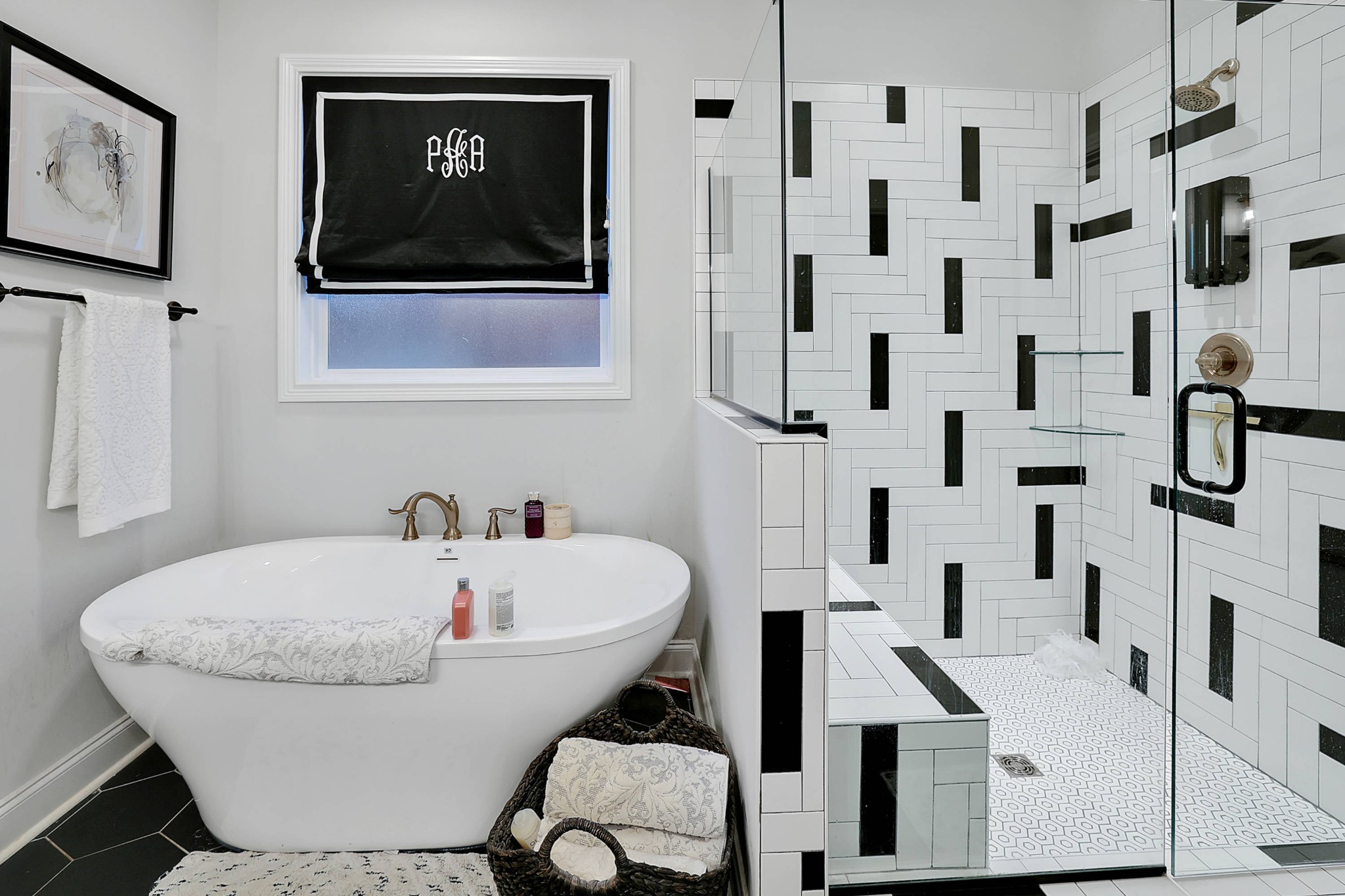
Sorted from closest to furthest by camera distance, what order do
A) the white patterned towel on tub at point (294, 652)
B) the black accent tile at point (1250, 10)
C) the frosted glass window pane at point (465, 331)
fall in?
the black accent tile at point (1250, 10) → the white patterned towel on tub at point (294, 652) → the frosted glass window pane at point (465, 331)

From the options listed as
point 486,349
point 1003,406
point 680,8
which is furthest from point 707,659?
point 680,8

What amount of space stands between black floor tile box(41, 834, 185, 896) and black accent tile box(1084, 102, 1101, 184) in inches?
103

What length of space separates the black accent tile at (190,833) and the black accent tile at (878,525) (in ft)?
5.59

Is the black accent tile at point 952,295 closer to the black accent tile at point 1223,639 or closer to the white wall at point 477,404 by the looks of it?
the black accent tile at point 1223,639

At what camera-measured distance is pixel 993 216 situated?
163cm

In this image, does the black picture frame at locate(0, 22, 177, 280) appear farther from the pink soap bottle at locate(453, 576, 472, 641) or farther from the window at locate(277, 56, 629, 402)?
the pink soap bottle at locate(453, 576, 472, 641)

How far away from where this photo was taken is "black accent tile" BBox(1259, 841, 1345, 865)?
144cm

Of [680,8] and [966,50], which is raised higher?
[680,8]

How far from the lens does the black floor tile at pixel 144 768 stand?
1971 millimetres

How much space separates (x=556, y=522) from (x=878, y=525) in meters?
1.19

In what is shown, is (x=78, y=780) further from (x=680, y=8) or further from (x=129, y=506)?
(x=680, y=8)

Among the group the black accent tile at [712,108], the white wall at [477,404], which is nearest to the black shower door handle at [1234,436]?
the white wall at [477,404]

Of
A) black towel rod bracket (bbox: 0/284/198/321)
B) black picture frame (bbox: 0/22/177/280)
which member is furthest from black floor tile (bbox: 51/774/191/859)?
black picture frame (bbox: 0/22/177/280)

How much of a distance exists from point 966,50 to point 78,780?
2.90 meters
